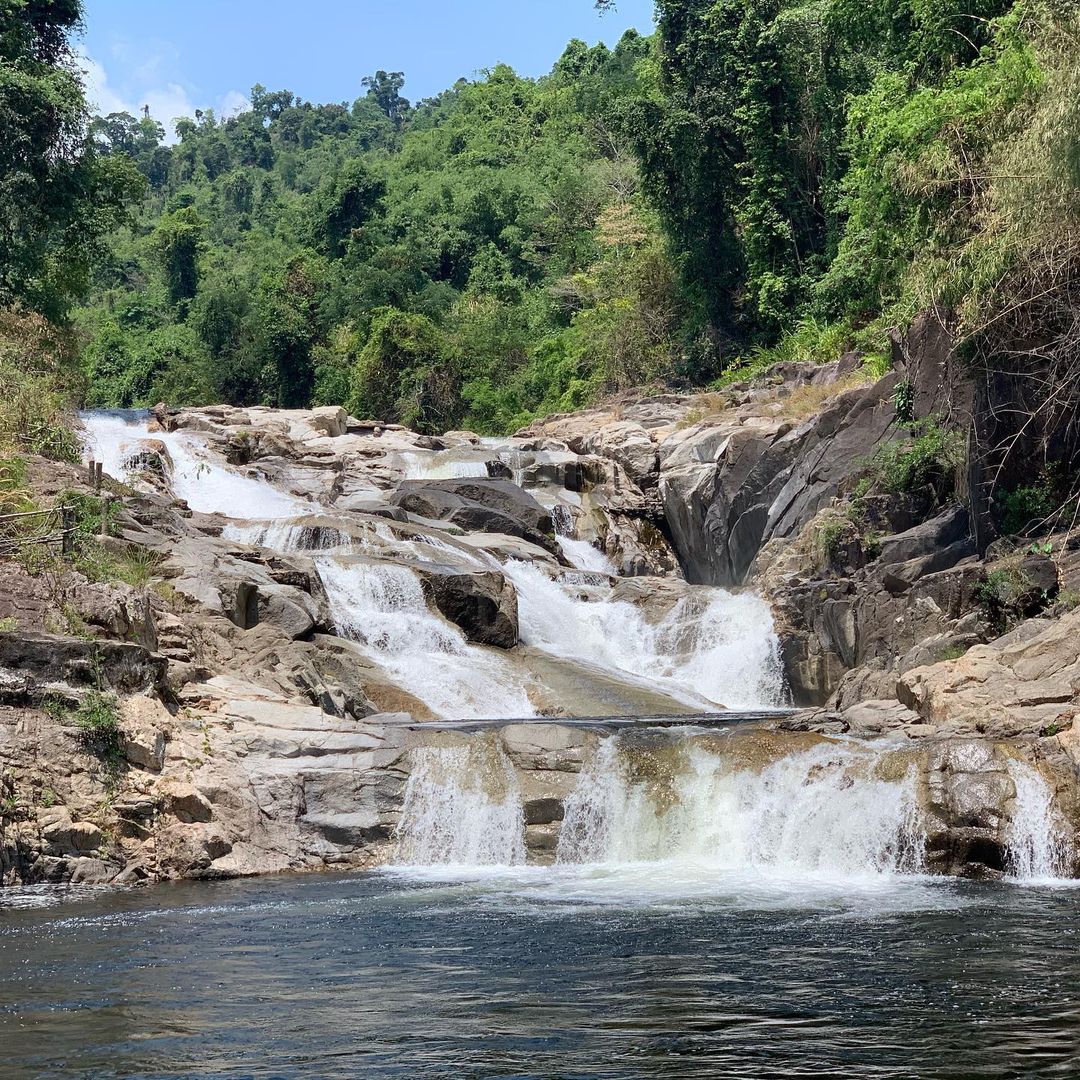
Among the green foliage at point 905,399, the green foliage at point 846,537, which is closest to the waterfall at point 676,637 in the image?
the green foliage at point 846,537

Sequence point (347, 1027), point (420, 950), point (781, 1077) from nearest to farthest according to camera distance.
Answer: point (781, 1077), point (347, 1027), point (420, 950)

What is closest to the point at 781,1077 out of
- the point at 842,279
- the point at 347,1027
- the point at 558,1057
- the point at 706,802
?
the point at 558,1057

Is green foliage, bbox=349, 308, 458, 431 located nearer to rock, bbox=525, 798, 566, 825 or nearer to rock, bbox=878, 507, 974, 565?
rock, bbox=878, 507, 974, 565

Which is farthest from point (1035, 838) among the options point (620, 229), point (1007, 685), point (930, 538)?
point (620, 229)

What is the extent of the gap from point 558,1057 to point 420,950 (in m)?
3.27

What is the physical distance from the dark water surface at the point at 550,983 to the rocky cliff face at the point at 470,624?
1910mm

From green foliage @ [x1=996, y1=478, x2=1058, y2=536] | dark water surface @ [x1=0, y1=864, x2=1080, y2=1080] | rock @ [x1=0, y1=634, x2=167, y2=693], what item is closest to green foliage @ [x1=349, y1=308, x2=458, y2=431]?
green foliage @ [x1=996, y1=478, x2=1058, y2=536]

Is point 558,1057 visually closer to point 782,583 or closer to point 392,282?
point 782,583

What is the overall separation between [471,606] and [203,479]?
11.2 metres

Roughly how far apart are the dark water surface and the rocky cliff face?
75.2 inches

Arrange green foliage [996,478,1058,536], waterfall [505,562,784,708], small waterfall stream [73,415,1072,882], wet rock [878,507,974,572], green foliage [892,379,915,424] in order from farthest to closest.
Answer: green foliage [892,379,915,424] → waterfall [505,562,784,708] → wet rock [878,507,974,572] → green foliage [996,478,1058,536] → small waterfall stream [73,415,1072,882]

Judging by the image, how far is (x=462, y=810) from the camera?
16234 mm

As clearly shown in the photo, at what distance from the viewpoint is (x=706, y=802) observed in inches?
621

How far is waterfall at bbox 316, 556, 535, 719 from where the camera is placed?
21.2 m
